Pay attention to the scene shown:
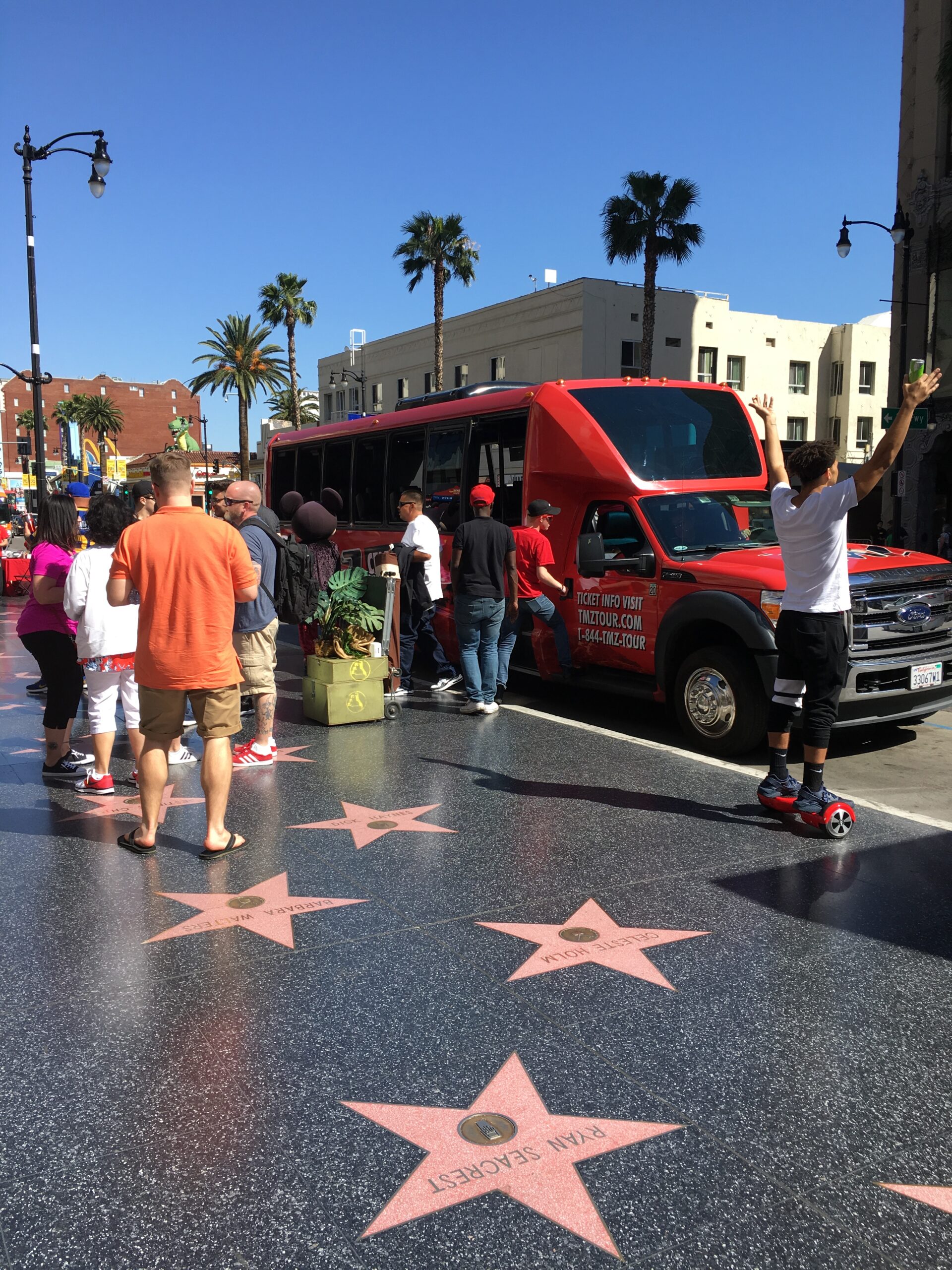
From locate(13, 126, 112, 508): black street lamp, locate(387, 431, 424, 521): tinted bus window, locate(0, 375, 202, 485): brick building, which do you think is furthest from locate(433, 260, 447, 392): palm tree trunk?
locate(0, 375, 202, 485): brick building

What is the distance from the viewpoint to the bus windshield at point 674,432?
9.13 meters

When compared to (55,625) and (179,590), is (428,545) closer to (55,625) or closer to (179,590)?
(55,625)

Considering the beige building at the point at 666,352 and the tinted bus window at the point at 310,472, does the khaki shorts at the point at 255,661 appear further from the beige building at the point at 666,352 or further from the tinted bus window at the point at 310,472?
the beige building at the point at 666,352

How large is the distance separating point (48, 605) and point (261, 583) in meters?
1.43

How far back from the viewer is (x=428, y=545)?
10.0 meters

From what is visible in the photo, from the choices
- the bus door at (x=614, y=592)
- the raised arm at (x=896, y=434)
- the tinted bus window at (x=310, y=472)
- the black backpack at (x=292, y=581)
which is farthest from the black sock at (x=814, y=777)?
the tinted bus window at (x=310, y=472)

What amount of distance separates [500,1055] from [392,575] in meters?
6.22

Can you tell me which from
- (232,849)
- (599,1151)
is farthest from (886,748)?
(599,1151)

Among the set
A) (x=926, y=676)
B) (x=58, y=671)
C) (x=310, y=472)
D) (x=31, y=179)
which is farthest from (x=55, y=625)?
(x=31, y=179)

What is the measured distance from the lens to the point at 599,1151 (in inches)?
110

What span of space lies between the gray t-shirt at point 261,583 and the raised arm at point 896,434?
402 centimetres

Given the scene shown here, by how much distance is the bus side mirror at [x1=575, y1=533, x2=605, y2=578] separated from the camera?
8.11m

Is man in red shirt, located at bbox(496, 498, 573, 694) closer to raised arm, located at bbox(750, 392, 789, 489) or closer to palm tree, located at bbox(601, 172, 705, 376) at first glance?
raised arm, located at bbox(750, 392, 789, 489)

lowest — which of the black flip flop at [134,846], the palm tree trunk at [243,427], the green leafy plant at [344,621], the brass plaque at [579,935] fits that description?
the brass plaque at [579,935]
